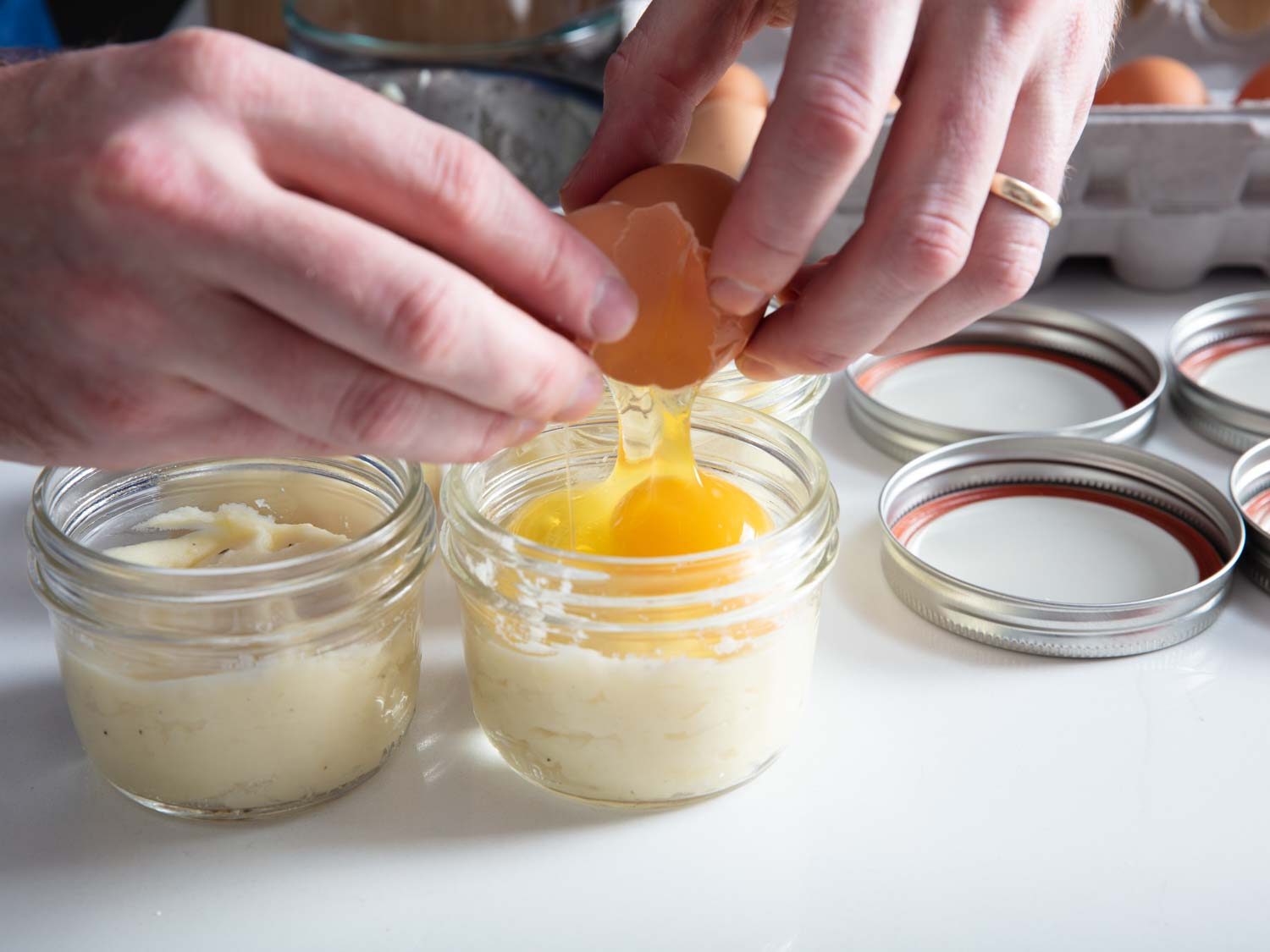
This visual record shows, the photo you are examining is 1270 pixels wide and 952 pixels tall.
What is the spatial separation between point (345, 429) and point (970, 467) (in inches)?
33.4

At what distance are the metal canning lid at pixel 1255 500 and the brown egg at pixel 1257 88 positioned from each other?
869 mm

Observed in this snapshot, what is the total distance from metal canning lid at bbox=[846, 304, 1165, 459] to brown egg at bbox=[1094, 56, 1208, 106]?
1.55ft

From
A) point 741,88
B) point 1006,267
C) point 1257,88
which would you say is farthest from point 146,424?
point 1257,88

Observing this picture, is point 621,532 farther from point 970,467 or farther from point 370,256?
point 970,467

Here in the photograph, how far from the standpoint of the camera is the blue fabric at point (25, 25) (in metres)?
2.30

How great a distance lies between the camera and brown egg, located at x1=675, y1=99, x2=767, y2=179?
5.40 feet

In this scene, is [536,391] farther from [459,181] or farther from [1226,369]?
[1226,369]

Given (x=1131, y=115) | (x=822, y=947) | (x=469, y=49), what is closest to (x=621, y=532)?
(x=822, y=947)

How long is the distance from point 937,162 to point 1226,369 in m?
1.00

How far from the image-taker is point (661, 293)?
0.95 metres

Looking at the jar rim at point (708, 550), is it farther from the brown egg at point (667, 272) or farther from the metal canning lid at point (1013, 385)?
the metal canning lid at point (1013, 385)

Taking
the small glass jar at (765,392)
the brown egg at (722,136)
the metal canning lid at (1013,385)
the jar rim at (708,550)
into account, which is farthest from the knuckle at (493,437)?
the brown egg at (722,136)

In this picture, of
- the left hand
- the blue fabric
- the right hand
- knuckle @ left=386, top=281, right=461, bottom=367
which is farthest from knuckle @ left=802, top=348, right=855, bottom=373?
the blue fabric

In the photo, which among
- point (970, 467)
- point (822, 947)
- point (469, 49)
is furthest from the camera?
point (469, 49)
